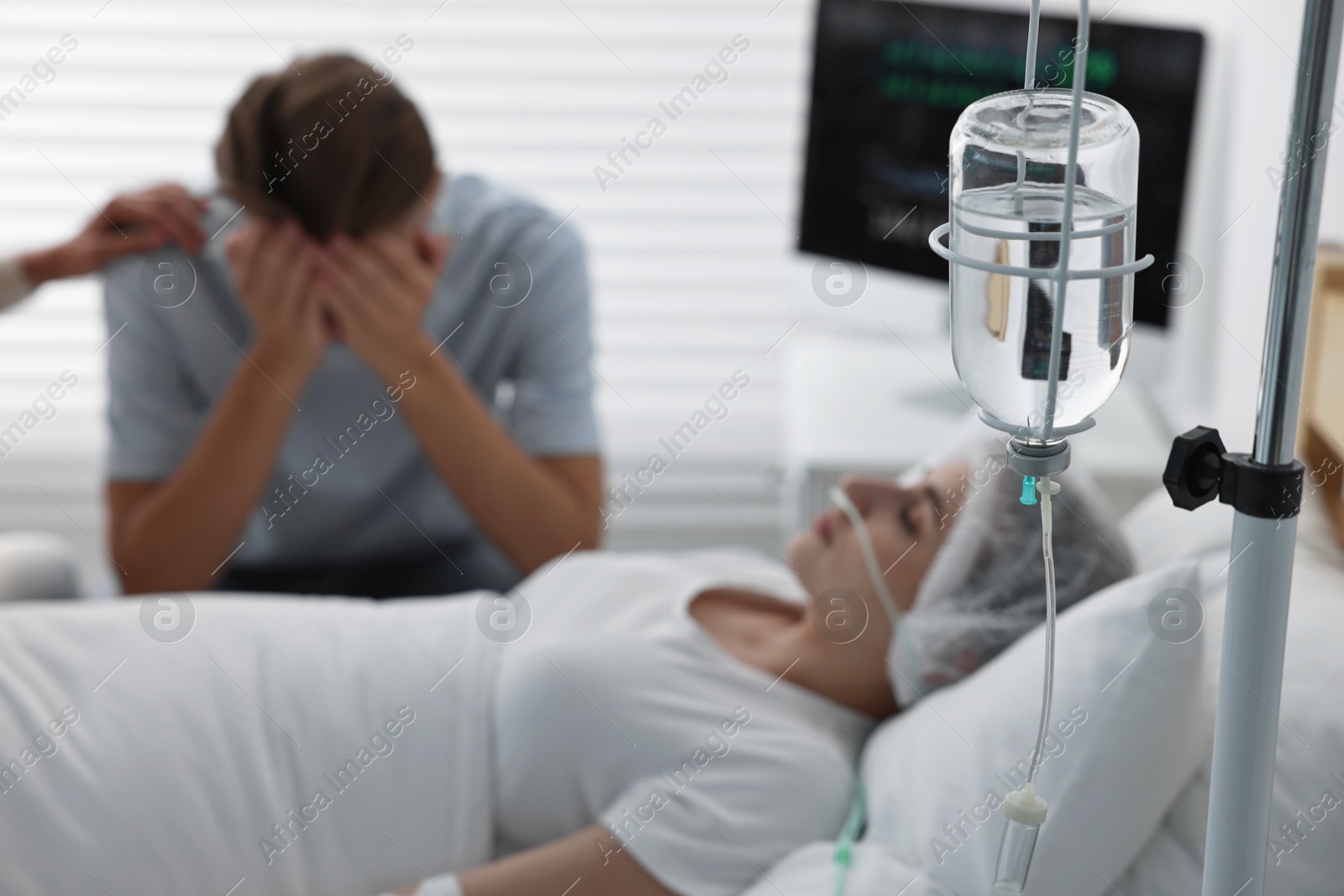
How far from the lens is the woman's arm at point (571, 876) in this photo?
1003mm

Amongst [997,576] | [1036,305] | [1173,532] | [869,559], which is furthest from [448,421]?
[1036,305]

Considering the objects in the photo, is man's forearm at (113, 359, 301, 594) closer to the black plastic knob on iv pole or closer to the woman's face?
the woman's face

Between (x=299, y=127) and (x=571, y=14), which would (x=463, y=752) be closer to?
(x=299, y=127)

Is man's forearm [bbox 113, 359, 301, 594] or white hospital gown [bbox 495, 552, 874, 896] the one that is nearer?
white hospital gown [bbox 495, 552, 874, 896]

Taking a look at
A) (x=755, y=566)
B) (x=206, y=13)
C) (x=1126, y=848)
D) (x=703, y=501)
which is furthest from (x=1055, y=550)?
(x=206, y=13)

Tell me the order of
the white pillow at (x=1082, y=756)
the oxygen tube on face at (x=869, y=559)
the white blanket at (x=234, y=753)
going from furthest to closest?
the oxygen tube on face at (x=869, y=559) → the white blanket at (x=234, y=753) → the white pillow at (x=1082, y=756)

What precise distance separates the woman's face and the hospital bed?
15cm

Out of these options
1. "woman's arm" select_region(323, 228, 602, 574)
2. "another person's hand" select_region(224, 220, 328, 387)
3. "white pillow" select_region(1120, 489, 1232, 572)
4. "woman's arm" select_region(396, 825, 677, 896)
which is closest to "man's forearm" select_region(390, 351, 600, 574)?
"woman's arm" select_region(323, 228, 602, 574)

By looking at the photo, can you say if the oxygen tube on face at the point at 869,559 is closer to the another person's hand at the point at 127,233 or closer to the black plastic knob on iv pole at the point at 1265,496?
the black plastic knob on iv pole at the point at 1265,496

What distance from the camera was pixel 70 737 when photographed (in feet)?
3.47

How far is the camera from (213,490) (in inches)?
58.0

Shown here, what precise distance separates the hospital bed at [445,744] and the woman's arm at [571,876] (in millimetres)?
86

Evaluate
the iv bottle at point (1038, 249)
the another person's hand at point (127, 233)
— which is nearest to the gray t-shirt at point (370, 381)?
the another person's hand at point (127, 233)

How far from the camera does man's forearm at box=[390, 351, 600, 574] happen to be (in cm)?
149
